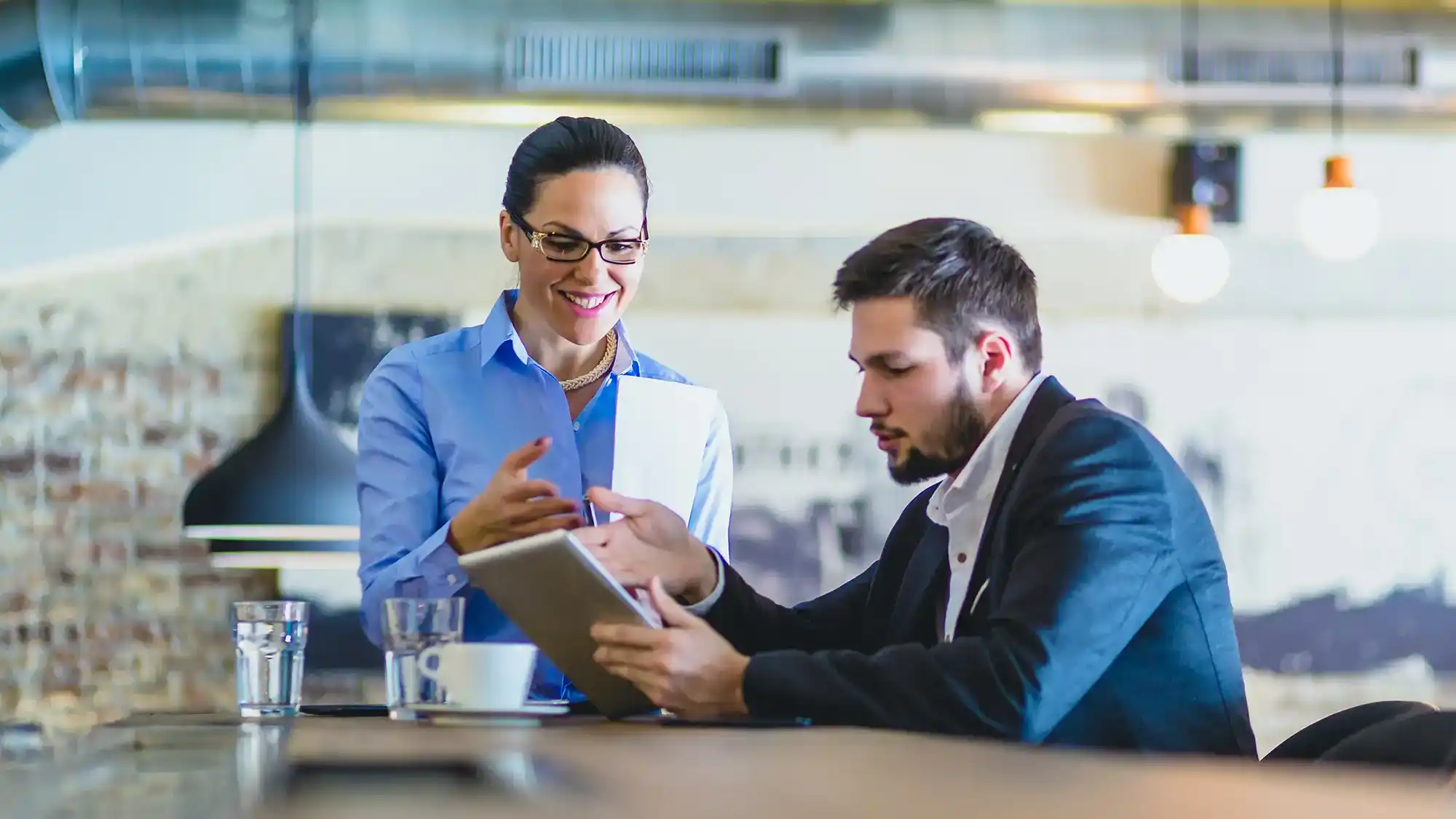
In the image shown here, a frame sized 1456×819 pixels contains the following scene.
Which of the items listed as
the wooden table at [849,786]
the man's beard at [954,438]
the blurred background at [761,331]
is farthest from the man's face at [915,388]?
the blurred background at [761,331]

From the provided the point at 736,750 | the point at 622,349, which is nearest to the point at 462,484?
the point at 622,349

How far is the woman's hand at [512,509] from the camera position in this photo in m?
1.94

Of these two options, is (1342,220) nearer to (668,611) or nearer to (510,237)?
(510,237)

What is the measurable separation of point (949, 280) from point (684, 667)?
2.02 ft

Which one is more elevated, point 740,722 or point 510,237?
point 510,237

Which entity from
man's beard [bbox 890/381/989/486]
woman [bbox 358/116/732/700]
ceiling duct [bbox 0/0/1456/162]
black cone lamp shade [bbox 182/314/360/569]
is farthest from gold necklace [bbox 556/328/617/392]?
ceiling duct [bbox 0/0/1456/162]

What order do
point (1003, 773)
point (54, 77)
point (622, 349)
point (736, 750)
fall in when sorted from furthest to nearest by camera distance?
point (54, 77), point (622, 349), point (736, 750), point (1003, 773)

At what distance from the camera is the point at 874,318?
206 centimetres

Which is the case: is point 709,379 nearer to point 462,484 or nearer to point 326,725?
point 462,484

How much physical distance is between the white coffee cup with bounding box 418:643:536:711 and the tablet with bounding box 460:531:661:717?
0.05m

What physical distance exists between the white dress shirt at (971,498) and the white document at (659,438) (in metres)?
0.34

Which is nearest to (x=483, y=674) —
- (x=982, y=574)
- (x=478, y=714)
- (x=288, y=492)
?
(x=478, y=714)

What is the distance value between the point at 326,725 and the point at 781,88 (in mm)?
3077

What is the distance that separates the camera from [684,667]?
5.50 ft
